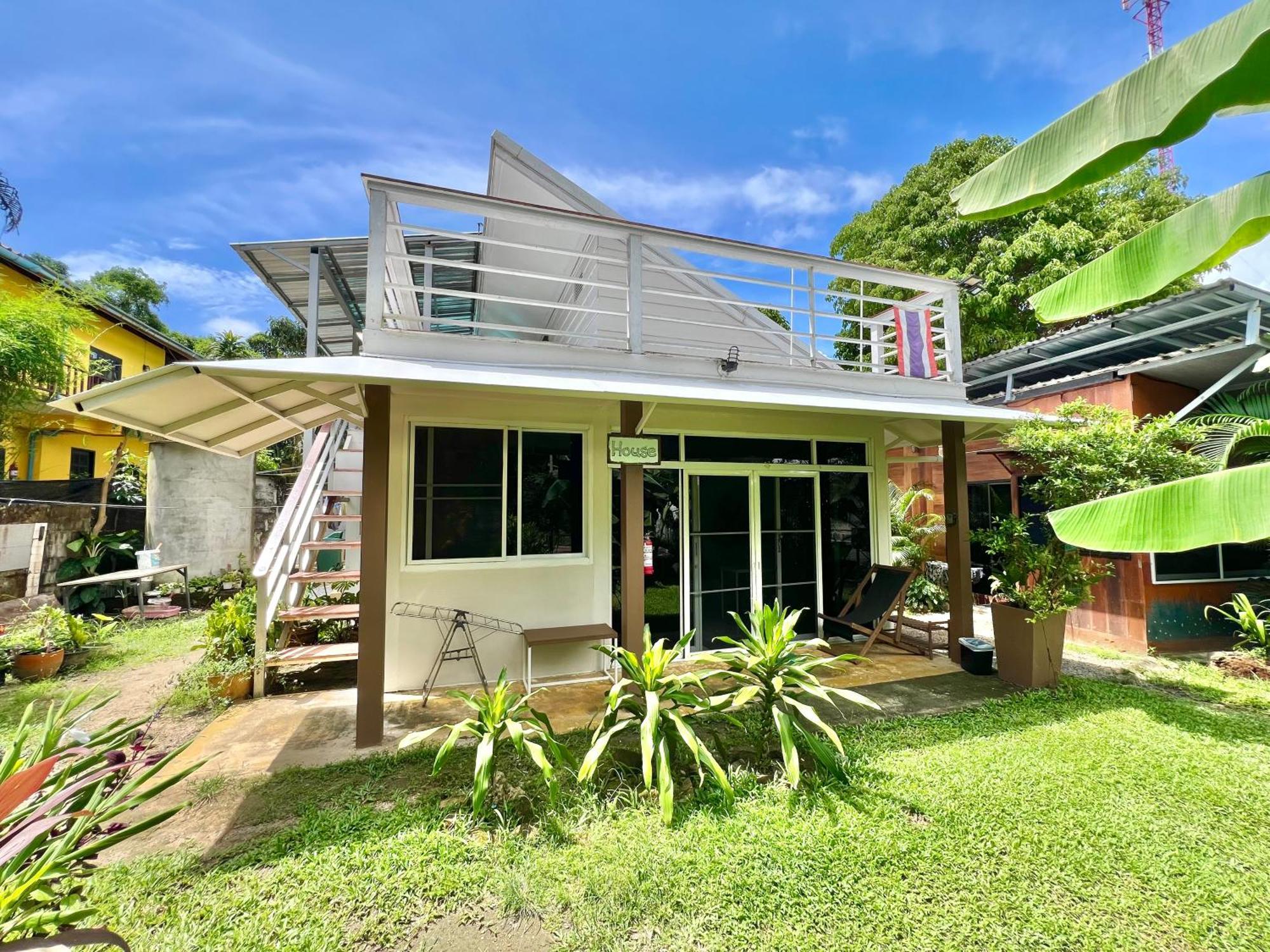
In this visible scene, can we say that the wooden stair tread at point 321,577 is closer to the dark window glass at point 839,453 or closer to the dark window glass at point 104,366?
the dark window glass at point 839,453

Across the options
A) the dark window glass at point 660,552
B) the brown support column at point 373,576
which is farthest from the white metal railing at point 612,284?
the dark window glass at point 660,552

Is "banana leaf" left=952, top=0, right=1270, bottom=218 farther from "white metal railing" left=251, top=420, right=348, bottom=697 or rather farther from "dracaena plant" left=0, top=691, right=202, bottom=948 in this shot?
"white metal railing" left=251, top=420, right=348, bottom=697

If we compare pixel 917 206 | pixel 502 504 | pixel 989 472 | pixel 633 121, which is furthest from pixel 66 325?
pixel 917 206

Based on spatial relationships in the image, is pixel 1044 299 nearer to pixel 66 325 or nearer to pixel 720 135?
pixel 720 135

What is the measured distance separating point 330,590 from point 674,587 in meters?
5.28

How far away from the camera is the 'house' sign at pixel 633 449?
4531mm

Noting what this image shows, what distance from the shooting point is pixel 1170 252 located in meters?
2.20

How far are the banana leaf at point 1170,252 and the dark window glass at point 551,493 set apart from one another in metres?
4.27

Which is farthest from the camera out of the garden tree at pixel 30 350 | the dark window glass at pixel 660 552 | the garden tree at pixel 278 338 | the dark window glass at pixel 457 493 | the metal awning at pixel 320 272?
the garden tree at pixel 278 338

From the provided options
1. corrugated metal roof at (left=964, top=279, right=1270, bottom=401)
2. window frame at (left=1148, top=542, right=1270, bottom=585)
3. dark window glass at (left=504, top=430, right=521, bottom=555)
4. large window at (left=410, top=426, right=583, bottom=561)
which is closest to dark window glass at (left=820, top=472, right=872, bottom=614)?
corrugated metal roof at (left=964, top=279, right=1270, bottom=401)

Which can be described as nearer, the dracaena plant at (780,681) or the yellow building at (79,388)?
the dracaena plant at (780,681)

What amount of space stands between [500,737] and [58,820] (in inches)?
84.6

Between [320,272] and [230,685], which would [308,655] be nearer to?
[230,685]

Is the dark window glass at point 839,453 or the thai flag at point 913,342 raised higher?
the thai flag at point 913,342
